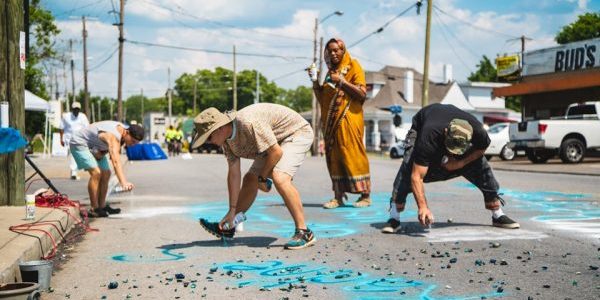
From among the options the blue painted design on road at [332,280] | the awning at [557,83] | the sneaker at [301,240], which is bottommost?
the blue painted design on road at [332,280]

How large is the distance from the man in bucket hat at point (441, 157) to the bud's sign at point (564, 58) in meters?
23.0

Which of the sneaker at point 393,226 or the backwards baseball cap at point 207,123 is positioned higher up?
the backwards baseball cap at point 207,123

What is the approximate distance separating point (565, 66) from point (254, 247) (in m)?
26.3

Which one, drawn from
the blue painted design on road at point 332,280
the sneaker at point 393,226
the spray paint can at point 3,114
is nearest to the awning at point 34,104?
the spray paint can at point 3,114

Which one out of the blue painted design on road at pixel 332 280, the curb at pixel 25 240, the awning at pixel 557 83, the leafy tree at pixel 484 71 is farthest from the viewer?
the leafy tree at pixel 484 71

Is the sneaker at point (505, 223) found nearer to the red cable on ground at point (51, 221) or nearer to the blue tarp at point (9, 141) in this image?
the red cable on ground at point (51, 221)

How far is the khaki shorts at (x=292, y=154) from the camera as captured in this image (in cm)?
593

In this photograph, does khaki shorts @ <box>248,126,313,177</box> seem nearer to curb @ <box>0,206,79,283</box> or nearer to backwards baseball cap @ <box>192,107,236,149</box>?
backwards baseball cap @ <box>192,107,236,149</box>

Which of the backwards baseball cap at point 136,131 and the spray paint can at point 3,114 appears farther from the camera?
the backwards baseball cap at point 136,131

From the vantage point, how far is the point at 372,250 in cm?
572

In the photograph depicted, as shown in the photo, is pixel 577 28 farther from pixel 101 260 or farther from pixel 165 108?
pixel 165 108

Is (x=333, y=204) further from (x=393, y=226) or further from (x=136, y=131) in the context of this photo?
(x=136, y=131)

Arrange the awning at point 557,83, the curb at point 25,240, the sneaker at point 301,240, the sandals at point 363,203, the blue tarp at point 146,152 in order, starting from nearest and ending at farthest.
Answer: the curb at point 25,240 < the sneaker at point 301,240 < the sandals at point 363,203 < the blue tarp at point 146,152 < the awning at point 557,83

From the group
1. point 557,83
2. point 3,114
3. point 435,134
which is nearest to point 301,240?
point 435,134
